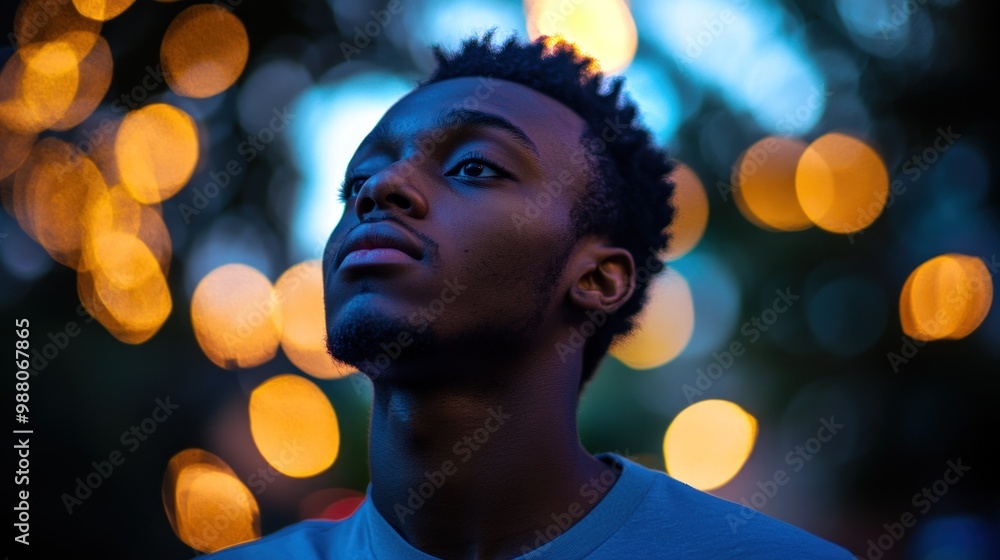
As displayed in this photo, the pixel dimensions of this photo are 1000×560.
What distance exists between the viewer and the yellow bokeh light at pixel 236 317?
6.41 m

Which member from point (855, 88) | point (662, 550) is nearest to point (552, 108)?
point (662, 550)

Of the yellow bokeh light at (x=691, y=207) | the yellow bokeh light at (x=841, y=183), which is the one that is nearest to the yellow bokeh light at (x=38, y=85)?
the yellow bokeh light at (x=691, y=207)

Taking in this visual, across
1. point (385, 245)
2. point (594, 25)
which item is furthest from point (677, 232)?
point (385, 245)

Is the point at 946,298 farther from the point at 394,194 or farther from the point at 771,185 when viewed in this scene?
the point at 394,194

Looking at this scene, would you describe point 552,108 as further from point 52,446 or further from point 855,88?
point 855,88

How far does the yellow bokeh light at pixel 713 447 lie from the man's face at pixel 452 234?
21.1ft

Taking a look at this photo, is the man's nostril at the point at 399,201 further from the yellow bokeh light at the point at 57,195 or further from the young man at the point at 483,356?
the yellow bokeh light at the point at 57,195

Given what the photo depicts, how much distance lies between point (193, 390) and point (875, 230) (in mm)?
5398

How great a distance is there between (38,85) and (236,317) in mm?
2071

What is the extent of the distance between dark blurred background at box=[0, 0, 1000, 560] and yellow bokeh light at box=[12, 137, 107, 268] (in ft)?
0.06

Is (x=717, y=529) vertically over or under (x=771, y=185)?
over

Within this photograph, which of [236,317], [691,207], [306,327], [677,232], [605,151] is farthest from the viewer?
[691,207]

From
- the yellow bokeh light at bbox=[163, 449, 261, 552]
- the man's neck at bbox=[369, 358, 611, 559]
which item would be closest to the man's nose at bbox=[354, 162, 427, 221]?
the man's neck at bbox=[369, 358, 611, 559]

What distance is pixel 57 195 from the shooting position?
5.74m
